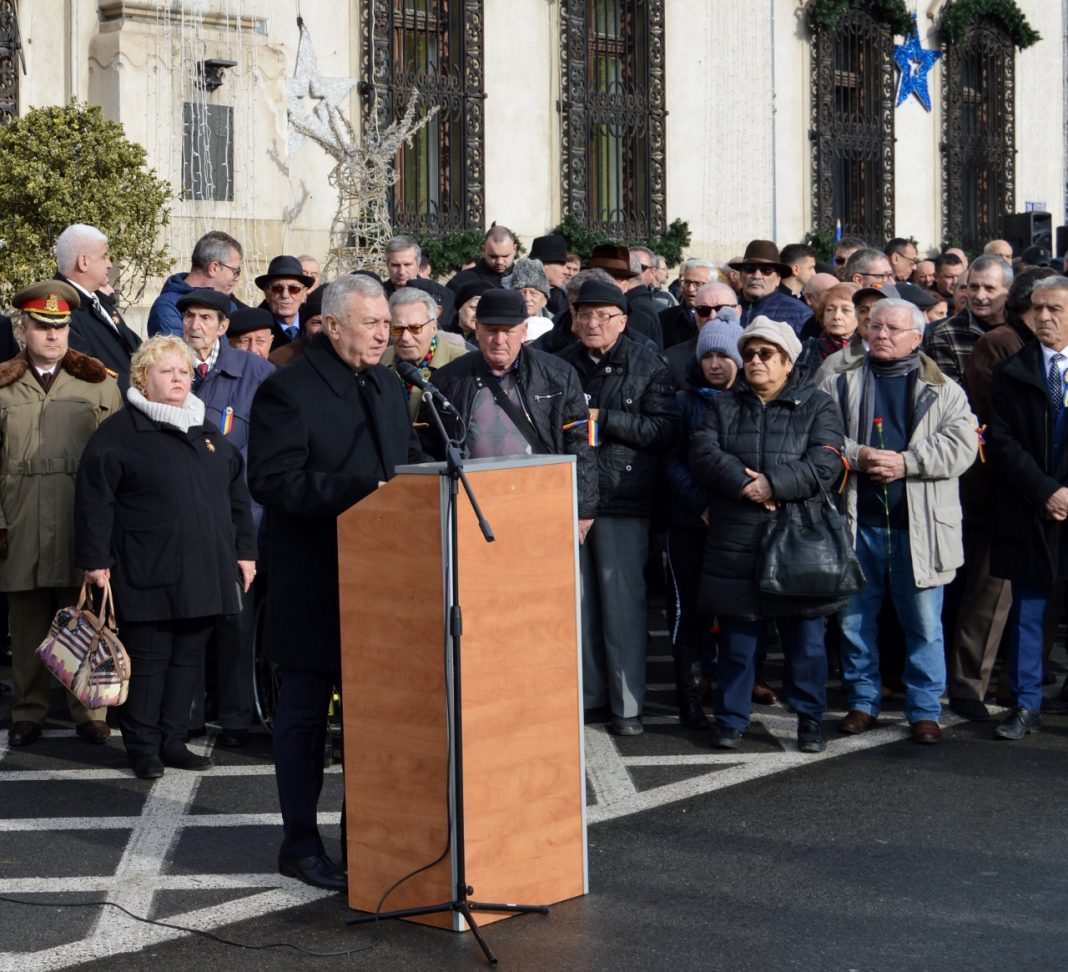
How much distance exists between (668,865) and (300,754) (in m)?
1.30

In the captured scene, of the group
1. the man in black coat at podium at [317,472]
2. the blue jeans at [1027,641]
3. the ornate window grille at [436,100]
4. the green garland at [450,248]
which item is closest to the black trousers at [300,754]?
the man in black coat at podium at [317,472]

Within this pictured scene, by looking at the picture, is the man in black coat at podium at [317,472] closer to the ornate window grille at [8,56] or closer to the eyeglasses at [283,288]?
the eyeglasses at [283,288]

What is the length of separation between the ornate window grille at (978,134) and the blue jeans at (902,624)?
19.1 m

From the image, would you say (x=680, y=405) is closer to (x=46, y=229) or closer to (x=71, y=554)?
(x=71, y=554)

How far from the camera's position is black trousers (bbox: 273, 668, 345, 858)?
618 cm

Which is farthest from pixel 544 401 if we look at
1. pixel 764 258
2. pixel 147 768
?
pixel 764 258

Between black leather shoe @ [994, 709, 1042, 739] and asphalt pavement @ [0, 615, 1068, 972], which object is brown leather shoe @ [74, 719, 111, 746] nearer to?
asphalt pavement @ [0, 615, 1068, 972]

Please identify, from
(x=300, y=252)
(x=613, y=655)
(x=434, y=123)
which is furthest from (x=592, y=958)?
(x=434, y=123)

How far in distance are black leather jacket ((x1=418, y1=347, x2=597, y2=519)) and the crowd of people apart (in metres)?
0.01

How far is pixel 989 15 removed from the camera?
89.6ft

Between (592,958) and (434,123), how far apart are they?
52.7ft

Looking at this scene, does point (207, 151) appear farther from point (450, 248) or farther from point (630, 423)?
point (630, 423)

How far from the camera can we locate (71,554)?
8648 mm

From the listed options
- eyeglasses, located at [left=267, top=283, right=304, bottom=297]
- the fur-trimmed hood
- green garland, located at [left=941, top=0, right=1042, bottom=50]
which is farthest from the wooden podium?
green garland, located at [left=941, top=0, right=1042, bottom=50]
